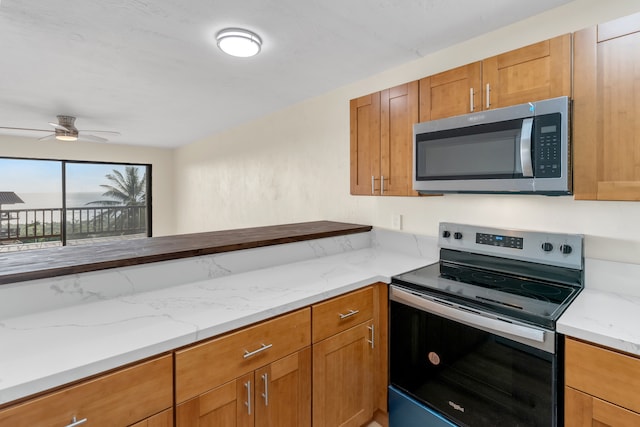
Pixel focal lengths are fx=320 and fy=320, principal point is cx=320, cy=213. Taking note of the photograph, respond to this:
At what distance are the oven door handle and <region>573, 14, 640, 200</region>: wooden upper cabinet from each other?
0.62 m

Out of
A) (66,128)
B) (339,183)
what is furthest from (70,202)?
(339,183)

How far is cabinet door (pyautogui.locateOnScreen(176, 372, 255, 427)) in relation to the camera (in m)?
1.07

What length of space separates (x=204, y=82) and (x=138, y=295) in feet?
6.22

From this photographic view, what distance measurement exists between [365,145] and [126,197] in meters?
5.51

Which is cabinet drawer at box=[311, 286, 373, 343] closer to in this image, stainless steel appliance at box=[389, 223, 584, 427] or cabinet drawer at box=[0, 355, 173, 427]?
stainless steel appliance at box=[389, 223, 584, 427]

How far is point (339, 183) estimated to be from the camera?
2.85 m

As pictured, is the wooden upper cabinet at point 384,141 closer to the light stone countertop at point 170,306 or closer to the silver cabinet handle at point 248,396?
the light stone countertop at point 170,306

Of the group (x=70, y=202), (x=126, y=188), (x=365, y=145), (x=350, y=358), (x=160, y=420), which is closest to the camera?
(x=160, y=420)

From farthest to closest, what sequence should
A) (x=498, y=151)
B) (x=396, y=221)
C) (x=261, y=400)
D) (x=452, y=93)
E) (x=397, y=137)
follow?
(x=396, y=221)
(x=397, y=137)
(x=452, y=93)
(x=498, y=151)
(x=261, y=400)

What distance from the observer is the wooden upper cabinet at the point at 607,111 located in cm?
121

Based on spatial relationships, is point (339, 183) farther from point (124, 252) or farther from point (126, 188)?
point (126, 188)

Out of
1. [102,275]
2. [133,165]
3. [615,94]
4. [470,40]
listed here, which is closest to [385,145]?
[470,40]

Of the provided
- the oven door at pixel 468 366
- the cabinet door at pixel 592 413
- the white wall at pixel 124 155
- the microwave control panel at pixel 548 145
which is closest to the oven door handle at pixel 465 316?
the oven door at pixel 468 366

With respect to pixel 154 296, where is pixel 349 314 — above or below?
below
